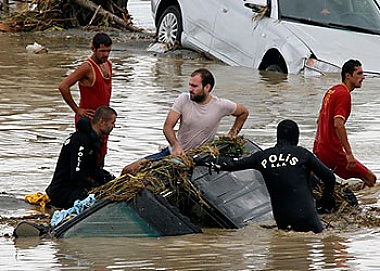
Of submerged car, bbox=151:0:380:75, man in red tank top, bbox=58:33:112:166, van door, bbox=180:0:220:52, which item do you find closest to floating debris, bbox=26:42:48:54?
van door, bbox=180:0:220:52

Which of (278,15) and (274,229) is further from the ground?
(278,15)

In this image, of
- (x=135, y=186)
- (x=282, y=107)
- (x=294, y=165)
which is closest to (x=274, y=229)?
(x=294, y=165)

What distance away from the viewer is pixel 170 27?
19.5 meters

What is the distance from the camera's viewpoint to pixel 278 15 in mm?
17234

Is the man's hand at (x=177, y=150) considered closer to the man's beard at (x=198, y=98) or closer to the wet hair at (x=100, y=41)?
the man's beard at (x=198, y=98)

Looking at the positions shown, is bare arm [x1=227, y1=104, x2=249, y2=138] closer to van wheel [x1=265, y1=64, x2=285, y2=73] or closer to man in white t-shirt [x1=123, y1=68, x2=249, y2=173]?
man in white t-shirt [x1=123, y1=68, x2=249, y2=173]

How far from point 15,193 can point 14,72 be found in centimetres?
764

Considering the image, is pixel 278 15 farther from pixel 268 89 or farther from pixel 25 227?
pixel 25 227

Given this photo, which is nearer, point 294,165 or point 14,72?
point 294,165

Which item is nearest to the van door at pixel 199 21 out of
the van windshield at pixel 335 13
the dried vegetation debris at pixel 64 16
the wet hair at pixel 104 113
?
the van windshield at pixel 335 13

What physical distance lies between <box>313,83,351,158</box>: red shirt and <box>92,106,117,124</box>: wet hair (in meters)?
1.90

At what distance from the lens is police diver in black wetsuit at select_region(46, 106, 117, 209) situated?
9461 millimetres

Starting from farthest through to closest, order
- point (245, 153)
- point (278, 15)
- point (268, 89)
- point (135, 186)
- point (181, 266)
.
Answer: point (278, 15)
point (268, 89)
point (245, 153)
point (135, 186)
point (181, 266)

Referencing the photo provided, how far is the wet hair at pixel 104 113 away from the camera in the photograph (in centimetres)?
957
